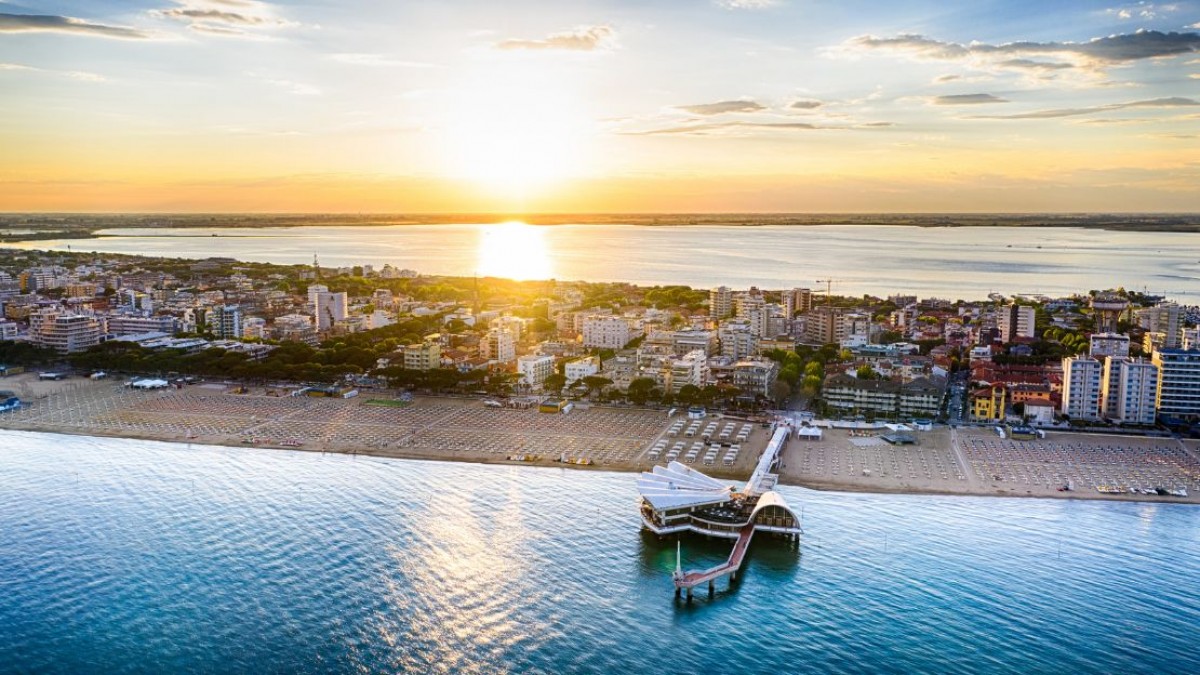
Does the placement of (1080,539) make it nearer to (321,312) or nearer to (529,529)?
(529,529)

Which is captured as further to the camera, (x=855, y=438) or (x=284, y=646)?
(x=855, y=438)

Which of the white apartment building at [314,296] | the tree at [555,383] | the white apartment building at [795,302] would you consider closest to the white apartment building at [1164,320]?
the white apartment building at [795,302]

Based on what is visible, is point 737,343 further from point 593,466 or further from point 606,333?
point 593,466

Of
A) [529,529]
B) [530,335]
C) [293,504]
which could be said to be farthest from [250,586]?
[530,335]

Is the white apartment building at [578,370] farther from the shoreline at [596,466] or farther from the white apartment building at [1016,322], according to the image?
the white apartment building at [1016,322]

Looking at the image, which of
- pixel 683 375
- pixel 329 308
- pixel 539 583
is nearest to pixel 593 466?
pixel 539 583

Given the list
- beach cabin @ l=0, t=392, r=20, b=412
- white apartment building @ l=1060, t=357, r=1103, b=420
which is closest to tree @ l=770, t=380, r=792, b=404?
white apartment building @ l=1060, t=357, r=1103, b=420
